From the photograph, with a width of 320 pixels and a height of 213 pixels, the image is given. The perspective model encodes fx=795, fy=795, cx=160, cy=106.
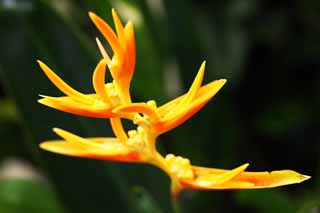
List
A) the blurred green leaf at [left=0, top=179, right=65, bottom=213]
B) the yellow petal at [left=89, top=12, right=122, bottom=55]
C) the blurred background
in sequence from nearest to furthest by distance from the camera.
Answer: the yellow petal at [left=89, top=12, right=122, bottom=55] → the blurred background → the blurred green leaf at [left=0, top=179, right=65, bottom=213]

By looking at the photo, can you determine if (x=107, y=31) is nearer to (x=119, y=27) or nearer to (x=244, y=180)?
(x=119, y=27)

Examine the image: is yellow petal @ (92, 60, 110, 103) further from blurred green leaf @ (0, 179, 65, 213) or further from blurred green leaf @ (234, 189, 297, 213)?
blurred green leaf @ (0, 179, 65, 213)

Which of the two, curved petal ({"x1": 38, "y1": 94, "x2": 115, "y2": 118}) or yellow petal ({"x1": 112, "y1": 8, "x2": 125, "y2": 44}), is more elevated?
yellow petal ({"x1": 112, "y1": 8, "x2": 125, "y2": 44})

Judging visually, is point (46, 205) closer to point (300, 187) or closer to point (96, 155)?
point (300, 187)

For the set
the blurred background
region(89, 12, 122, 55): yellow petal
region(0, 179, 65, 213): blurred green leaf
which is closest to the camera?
region(89, 12, 122, 55): yellow petal

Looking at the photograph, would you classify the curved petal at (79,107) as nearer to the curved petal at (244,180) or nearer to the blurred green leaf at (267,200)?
the curved petal at (244,180)

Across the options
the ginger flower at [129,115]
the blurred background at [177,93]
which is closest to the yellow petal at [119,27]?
the ginger flower at [129,115]

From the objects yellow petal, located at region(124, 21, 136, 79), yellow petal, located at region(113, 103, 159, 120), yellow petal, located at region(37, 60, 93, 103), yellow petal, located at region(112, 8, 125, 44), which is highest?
yellow petal, located at region(112, 8, 125, 44)

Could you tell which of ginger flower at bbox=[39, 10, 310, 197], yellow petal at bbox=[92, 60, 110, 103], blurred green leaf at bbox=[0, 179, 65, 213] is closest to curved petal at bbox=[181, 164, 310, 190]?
ginger flower at bbox=[39, 10, 310, 197]
